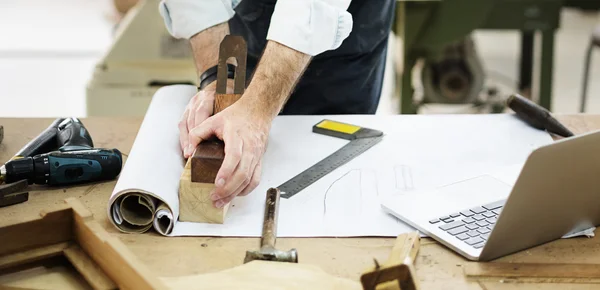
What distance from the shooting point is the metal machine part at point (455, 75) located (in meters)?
2.85

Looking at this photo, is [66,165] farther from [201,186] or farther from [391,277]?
[391,277]

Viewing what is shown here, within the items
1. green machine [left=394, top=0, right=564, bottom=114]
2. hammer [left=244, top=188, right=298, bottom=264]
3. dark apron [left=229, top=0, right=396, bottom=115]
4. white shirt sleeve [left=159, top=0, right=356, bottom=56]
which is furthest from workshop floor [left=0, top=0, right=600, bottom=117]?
hammer [left=244, top=188, right=298, bottom=264]

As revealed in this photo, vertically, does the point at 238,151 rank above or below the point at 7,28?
above

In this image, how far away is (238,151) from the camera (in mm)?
1027

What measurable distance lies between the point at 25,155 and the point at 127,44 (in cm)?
120

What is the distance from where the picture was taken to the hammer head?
35.1 inches

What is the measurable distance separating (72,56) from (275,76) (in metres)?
3.01

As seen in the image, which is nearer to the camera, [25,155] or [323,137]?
[25,155]

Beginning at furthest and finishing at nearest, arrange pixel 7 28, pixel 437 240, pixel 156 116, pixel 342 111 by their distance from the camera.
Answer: pixel 7 28 → pixel 342 111 → pixel 156 116 → pixel 437 240

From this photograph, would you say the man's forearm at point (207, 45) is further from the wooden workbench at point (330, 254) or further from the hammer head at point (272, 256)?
the hammer head at point (272, 256)

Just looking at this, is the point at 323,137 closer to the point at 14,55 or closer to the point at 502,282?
the point at 502,282

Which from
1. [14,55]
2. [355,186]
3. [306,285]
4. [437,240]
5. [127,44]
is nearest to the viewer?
[306,285]

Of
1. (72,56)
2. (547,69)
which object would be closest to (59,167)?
(547,69)

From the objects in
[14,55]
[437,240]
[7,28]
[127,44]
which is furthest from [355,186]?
[7,28]
